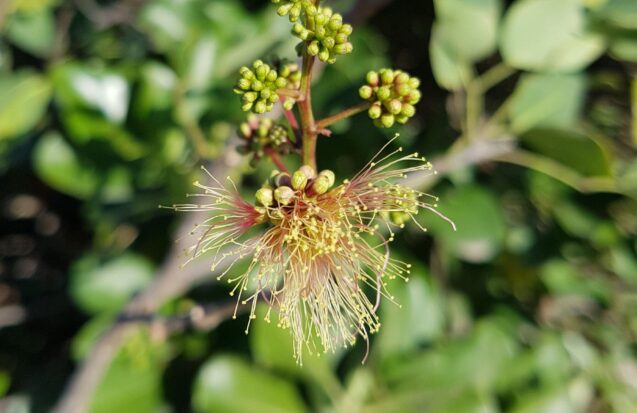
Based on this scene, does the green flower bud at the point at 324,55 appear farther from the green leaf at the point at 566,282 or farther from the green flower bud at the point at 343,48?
the green leaf at the point at 566,282

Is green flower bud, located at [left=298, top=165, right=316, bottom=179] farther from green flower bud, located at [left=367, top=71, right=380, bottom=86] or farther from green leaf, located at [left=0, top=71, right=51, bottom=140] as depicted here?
green leaf, located at [left=0, top=71, right=51, bottom=140]

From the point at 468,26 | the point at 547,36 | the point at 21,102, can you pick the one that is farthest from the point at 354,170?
the point at 21,102

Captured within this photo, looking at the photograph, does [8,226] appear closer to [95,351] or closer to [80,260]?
[80,260]

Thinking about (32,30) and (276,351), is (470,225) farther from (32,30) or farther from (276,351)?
(32,30)

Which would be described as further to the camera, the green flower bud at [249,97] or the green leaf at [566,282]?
the green leaf at [566,282]

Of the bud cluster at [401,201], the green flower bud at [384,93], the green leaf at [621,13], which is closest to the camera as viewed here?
the green flower bud at [384,93]

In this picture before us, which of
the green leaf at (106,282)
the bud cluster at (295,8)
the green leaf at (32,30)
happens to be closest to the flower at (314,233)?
the bud cluster at (295,8)
